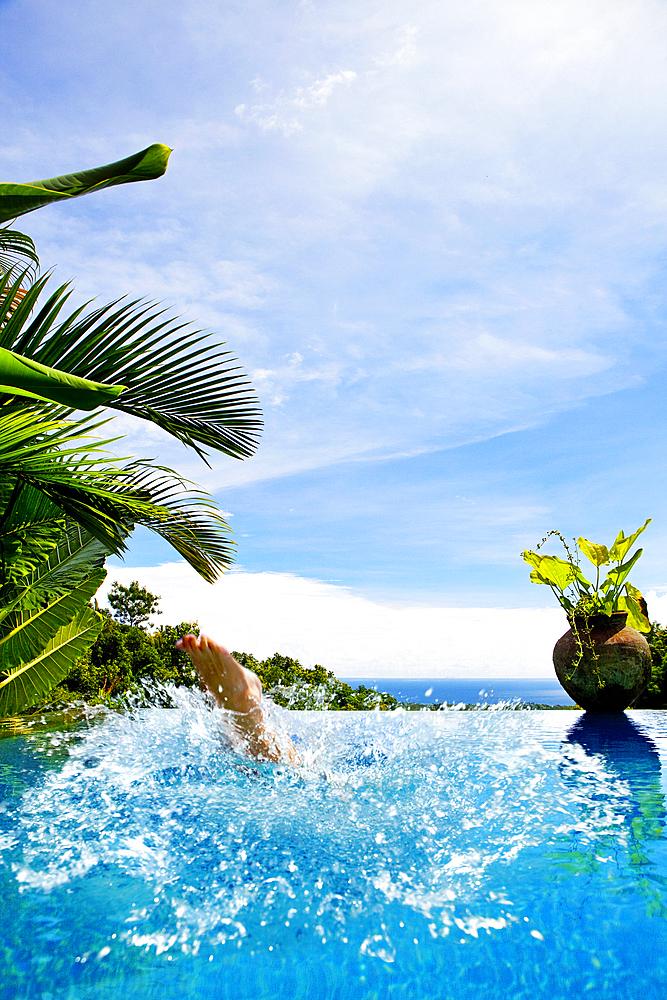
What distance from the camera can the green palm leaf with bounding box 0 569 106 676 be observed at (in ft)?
14.0

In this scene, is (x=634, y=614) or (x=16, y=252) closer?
(x=16, y=252)

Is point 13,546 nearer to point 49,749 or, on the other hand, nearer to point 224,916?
point 49,749

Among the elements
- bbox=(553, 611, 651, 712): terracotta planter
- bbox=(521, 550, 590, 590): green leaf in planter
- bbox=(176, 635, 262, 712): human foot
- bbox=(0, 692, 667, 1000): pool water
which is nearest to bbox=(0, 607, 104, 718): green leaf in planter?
bbox=(0, 692, 667, 1000): pool water

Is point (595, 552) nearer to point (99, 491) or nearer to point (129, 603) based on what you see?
point (99, 491)

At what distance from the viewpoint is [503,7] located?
4.44 metres

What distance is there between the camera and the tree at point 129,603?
963 centimetres

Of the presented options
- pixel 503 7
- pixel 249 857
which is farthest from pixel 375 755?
pixel 503 7

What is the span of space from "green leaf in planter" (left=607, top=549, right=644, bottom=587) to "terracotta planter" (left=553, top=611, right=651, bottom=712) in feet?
1.05

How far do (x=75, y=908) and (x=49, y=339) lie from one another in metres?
2.08

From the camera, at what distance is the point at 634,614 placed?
5875mm

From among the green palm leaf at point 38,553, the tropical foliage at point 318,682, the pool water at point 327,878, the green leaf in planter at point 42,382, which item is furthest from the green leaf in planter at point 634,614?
the green leaf in planter at point 42,382

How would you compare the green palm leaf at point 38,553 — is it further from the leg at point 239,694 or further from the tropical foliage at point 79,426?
the leg at point 239,694

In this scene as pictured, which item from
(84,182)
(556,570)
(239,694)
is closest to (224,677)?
(239,694)

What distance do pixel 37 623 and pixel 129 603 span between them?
5502mm
